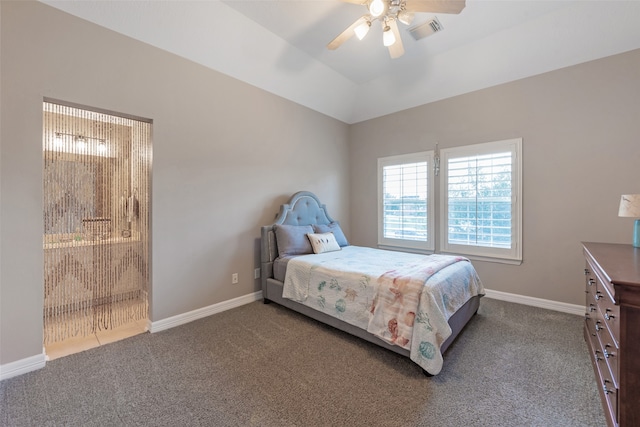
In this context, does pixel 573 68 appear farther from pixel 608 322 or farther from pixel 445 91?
pixel 608 322

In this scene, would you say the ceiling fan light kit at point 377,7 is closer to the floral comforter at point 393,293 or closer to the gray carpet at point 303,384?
the floral comforter at point 393,293

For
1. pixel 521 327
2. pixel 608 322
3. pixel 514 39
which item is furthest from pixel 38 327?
pixel 514 39

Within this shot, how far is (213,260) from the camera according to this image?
3.06 metres

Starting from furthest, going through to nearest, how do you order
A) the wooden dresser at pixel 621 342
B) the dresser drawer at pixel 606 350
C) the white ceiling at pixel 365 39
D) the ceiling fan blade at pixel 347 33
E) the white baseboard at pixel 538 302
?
the white baseboard at pixel 538 302, the white ceiling at pixel 365 39, the ceiling fan blade at pixel 347 33, the dresser drawer at pixel 606 350, the wooden dresser at pixel 621 342

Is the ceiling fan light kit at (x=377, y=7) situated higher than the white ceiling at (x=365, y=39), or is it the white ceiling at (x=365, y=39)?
the white ceiling at (x=365, y=39)

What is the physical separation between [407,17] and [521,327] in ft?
10.2

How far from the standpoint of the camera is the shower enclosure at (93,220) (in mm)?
2189

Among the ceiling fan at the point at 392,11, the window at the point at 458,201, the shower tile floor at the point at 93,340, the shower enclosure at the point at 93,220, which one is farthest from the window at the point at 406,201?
the shower tile floor at the point at 93,340

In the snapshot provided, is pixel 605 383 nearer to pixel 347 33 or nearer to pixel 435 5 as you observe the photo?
pixel 435 5

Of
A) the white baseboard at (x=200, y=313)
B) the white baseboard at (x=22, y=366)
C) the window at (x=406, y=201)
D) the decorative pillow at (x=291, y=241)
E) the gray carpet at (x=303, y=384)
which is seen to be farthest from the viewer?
the window at (x=406, y=201)

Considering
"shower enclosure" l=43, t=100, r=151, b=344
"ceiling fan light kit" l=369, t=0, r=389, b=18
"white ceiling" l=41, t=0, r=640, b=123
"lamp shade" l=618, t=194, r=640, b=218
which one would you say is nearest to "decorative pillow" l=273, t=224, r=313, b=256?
"shower enclosure" l=43, t=100, r=151, b=344

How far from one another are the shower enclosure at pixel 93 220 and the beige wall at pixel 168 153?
0.49ft

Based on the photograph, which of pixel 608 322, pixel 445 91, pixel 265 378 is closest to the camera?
pixel 608 322

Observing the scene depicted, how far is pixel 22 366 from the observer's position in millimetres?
1949
